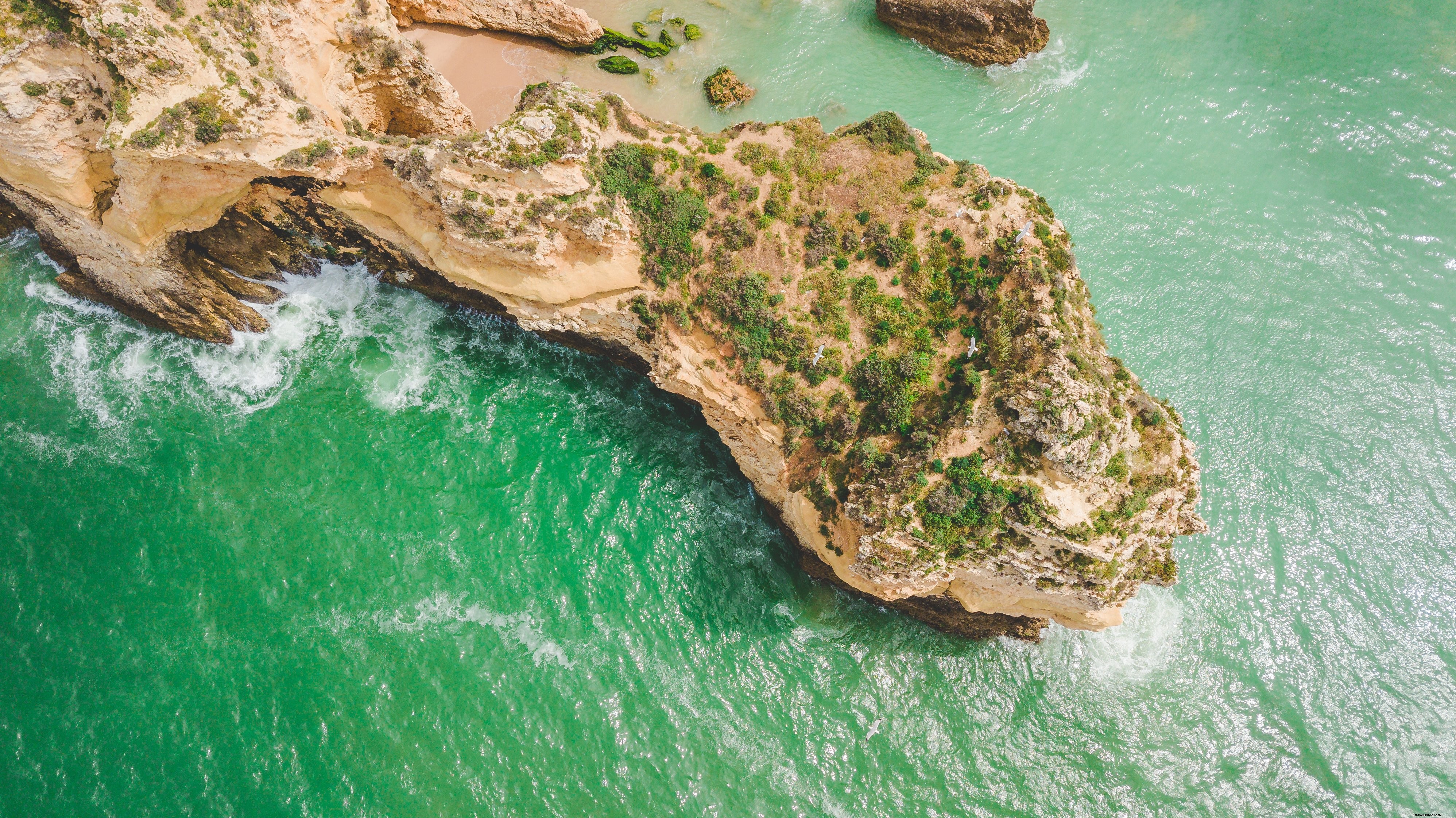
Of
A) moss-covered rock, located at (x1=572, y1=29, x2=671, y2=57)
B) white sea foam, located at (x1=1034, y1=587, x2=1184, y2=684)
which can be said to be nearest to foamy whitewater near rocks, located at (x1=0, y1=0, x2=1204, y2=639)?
white sea foam, located at (x1=1034, y1=587, x2=1184, y2=684)

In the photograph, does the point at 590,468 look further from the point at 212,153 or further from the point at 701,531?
the point at 212,153

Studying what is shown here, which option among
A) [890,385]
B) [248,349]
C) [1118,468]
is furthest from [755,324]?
[248,349]

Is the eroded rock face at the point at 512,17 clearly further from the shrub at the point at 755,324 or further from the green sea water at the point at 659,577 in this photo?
the shrub at the point at 755,324

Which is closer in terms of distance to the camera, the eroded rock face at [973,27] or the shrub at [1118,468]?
the shrub at [1118,468]

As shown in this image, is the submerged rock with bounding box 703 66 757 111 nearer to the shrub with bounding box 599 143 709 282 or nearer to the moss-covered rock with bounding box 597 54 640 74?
the moss-covered rock with bounding box 597 54 640 74

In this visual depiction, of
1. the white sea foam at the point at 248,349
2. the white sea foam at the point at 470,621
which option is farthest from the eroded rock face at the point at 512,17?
the white sea foam at the point at 470,621

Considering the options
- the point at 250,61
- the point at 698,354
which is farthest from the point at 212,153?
the point at 698,354
